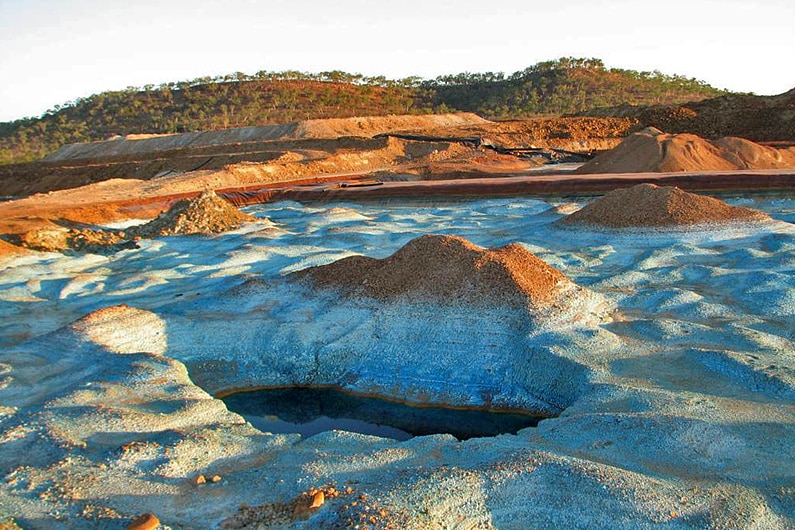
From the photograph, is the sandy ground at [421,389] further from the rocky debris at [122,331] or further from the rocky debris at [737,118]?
the rocky debris at [737,118]

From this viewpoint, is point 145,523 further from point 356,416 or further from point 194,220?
point 194,220

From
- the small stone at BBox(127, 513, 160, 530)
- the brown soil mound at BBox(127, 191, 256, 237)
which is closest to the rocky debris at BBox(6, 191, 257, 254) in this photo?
the brown soil mound at BBox(127, 191, 256, 237)

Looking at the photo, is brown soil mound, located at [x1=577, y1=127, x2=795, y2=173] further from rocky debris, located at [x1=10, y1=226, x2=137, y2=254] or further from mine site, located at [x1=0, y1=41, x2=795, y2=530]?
rocky debris, located at [x1=10, y1=226, x2=137, y2=254]

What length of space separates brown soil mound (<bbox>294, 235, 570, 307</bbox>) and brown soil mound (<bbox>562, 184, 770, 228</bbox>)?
8.80 feet

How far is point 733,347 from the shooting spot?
364 centimetres

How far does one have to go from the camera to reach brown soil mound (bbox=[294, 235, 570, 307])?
432 centimetres

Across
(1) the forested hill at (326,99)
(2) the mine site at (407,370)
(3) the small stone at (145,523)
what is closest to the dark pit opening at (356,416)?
(2) the mine site at (407,370)

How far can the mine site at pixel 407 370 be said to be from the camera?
2248mm

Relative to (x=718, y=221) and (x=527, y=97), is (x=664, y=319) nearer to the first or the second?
(x=718, y=221)

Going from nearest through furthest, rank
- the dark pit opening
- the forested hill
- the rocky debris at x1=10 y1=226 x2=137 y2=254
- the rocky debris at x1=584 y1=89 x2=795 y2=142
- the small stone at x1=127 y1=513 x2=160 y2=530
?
the small stone at x1=127 y1=513 x2=160 y2=530
the dark pit opening
the rocky debris at x1=10 y1=226 x2=137 y2=254
the rocky debris at x1=584 y1=89 x2=795 y2=142
the forested hill

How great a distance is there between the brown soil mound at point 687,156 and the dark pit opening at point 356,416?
886cm

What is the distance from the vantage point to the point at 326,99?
40.9 metres

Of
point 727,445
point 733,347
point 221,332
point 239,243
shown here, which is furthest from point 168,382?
point 239,243

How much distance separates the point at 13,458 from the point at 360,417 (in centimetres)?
161
